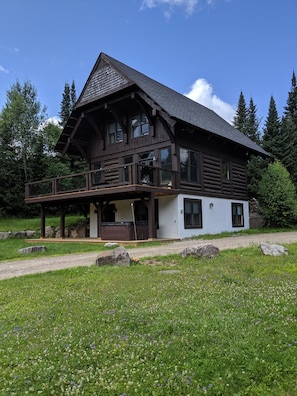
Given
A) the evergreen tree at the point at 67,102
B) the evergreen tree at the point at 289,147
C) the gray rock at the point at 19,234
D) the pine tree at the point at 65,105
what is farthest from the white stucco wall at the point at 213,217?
the pine tree at the point at 65,105

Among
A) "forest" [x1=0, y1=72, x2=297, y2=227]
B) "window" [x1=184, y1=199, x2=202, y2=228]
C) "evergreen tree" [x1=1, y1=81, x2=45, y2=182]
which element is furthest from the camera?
"evergreen tree" [x1=1, y1=81, x2=45, y2=182]

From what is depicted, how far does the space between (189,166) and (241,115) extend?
995 inches

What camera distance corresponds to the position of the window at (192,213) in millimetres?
16562

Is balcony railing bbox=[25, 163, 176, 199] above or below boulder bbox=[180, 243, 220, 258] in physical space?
above

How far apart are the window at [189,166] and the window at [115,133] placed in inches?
164

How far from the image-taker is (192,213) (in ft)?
55.8

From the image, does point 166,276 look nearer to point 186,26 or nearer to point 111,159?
point 111,159

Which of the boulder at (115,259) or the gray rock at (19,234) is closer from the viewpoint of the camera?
the boulder at (115,259)

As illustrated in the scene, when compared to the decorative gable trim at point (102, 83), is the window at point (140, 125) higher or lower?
lower

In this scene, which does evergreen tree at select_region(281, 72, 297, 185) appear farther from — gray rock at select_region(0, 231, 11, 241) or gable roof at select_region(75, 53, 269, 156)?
gray rock at select_region(0, 231, 11, 241)

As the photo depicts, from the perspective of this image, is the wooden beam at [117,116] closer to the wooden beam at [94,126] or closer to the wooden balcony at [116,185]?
the wooden beam at [94,126]

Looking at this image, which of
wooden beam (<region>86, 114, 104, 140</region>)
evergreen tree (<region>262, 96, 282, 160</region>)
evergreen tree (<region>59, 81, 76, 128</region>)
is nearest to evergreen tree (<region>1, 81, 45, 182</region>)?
evergreen tree (<region>59, 81, 76, 128</region>)

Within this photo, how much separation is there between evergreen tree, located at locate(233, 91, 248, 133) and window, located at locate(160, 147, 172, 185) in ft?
74.3

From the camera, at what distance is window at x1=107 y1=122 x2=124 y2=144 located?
19125 mm
